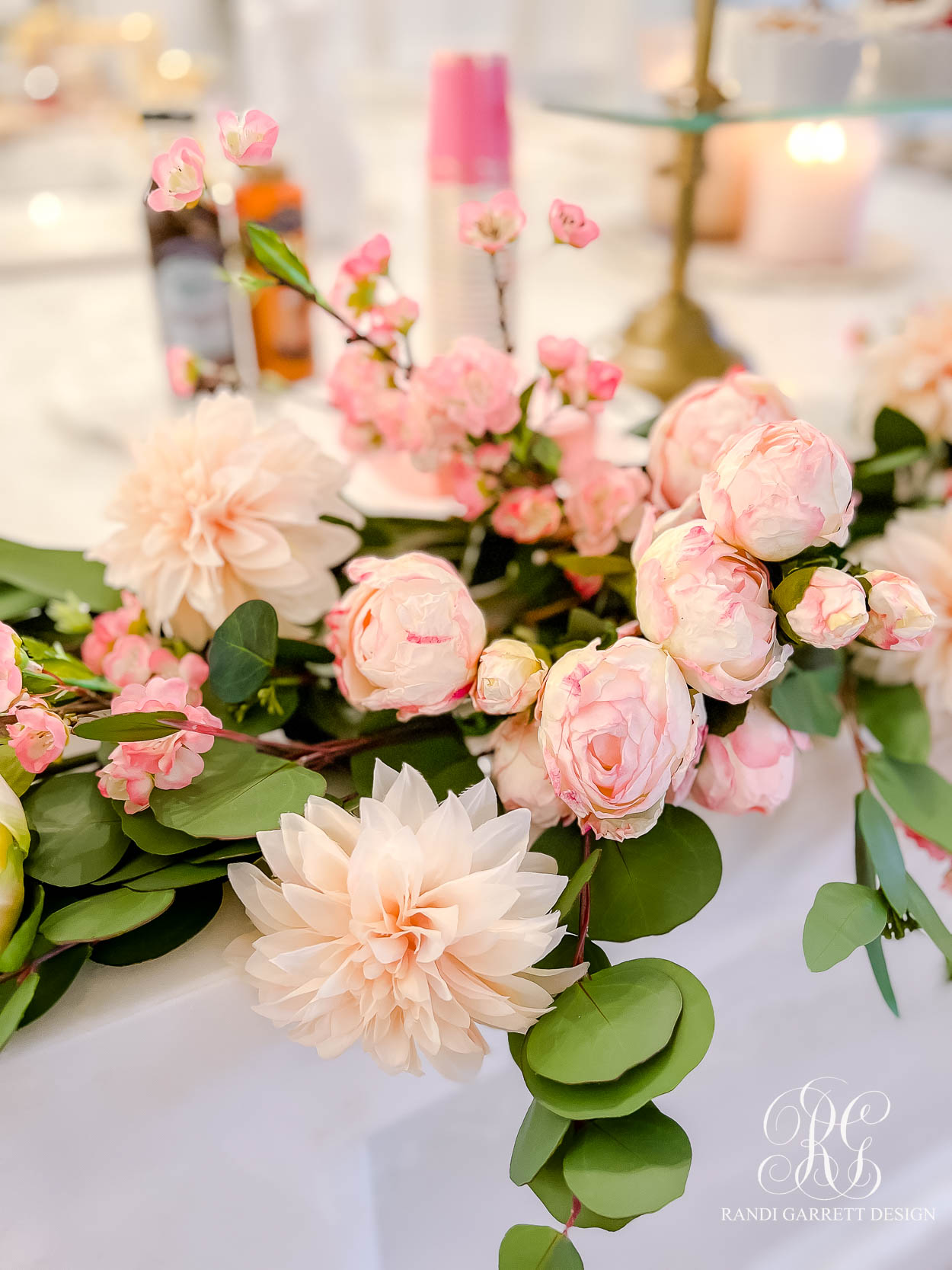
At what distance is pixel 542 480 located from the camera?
1.30 ft

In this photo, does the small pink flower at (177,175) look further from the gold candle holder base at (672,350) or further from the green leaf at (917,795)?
the gold candle holder base at (672,350)

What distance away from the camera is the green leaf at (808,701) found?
30 centimetres

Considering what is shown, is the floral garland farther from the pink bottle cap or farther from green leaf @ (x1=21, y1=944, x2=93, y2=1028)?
the pink bottle cap

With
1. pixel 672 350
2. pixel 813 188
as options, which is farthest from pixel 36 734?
pixel 813 188

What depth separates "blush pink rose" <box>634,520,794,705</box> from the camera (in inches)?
9.3

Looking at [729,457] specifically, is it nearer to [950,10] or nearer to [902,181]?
[950,10]

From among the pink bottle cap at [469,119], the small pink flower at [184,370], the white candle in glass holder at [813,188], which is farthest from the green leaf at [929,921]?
the white candle in glass holder at [813,188]

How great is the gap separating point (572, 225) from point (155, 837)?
0.80ft

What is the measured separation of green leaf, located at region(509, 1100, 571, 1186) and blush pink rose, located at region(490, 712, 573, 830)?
0.08m

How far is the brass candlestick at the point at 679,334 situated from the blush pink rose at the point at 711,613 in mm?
568

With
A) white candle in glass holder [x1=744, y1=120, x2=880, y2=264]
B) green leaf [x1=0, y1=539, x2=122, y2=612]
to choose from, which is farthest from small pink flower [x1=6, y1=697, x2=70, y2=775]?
white candle in glass holder [x1=744, y1=120, x2=880, y2=264]

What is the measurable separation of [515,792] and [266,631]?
93 millimetres

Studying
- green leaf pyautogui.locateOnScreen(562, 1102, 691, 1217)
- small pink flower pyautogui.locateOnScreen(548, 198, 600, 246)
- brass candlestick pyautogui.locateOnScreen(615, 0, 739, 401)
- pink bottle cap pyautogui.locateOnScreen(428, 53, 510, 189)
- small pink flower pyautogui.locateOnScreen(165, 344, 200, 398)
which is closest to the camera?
green leaf pyautogui.locateOnScreen(562, 1102, 691, 1217)

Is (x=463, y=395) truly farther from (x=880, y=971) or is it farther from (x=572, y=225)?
(x=880, y=971)
